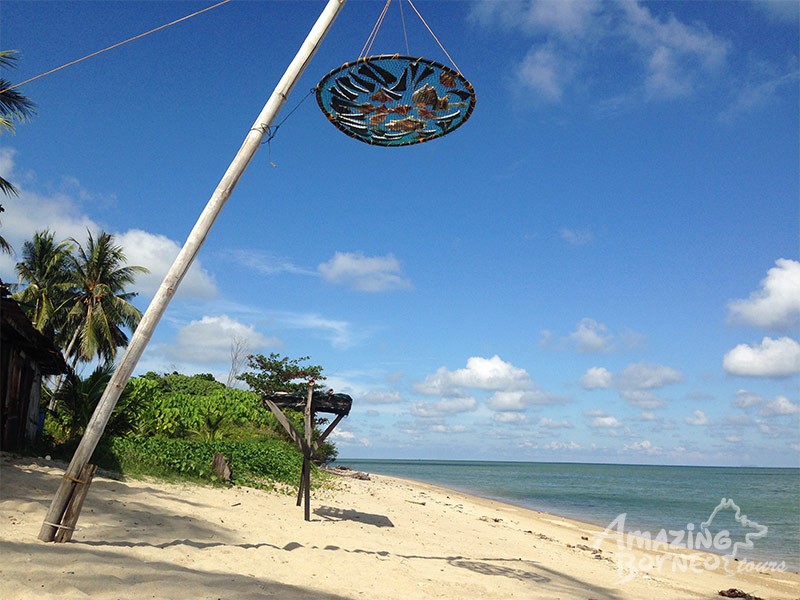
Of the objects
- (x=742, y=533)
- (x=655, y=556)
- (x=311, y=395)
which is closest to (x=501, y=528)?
(x=655, y=556)

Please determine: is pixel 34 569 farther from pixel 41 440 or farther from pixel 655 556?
pixel 655 556

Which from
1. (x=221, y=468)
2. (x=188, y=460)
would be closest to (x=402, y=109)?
(x=221, y=468)

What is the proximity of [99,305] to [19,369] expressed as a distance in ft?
72.9

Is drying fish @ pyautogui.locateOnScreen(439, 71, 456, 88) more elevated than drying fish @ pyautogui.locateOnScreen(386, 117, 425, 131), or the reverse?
drying fish @ pyautogui.locateOnScreen(439, 71, 456, 88)

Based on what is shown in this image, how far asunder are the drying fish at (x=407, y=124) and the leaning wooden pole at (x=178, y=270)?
1.48m

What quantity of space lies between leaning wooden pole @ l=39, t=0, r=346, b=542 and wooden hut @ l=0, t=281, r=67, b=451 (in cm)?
503

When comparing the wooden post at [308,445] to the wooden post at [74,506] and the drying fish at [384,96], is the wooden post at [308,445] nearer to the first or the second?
the wooden post at [74,506]

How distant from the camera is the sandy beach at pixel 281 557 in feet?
18.7

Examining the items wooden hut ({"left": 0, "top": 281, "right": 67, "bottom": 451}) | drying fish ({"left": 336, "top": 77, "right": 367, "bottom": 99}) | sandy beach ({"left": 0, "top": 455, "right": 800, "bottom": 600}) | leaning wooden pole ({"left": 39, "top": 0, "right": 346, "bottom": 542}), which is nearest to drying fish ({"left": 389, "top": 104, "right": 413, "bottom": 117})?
drying fish ({"left": 336, "top": 77, "right": 367, "bottom": 99})

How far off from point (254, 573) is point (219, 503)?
573 cm

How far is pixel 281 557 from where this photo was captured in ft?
25.4

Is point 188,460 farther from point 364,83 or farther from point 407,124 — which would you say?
point 364,83

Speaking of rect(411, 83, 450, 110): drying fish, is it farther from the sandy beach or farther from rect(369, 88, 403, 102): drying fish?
the sandy beach

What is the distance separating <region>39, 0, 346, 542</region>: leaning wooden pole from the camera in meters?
6.45
